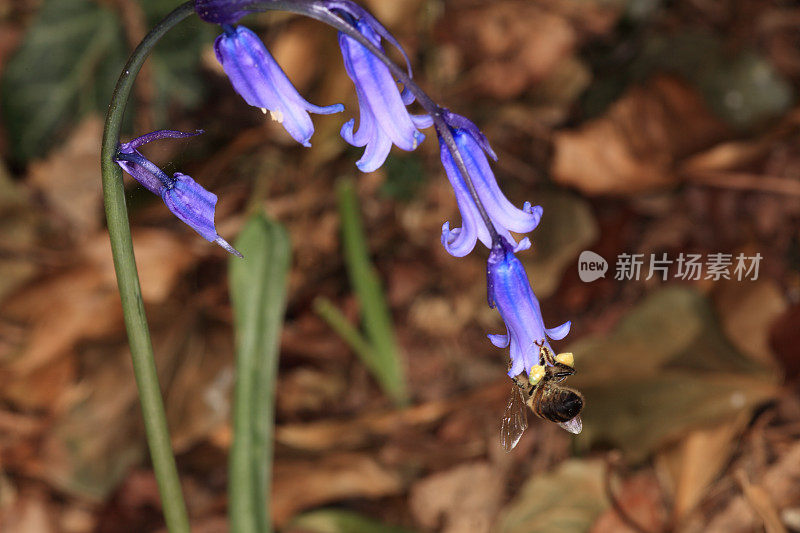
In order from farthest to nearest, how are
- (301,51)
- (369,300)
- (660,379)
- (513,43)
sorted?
(513,43)
(301,51)
(369,300)
(660,379)

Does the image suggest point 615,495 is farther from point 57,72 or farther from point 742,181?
point 57,72

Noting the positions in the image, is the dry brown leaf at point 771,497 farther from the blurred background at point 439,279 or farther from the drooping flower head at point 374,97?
the drooping flower head at point 374,97

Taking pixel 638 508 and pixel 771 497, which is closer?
pixel 771 497

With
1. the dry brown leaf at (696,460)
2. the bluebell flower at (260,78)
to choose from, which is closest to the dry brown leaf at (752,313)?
the dry brown leaf at (696,460)

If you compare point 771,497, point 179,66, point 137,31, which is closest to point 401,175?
point 179,66

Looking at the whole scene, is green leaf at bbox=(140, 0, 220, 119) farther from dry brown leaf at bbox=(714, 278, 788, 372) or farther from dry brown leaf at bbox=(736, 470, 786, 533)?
dry brown leaf at bbox=(736, 470, 786, 533)
